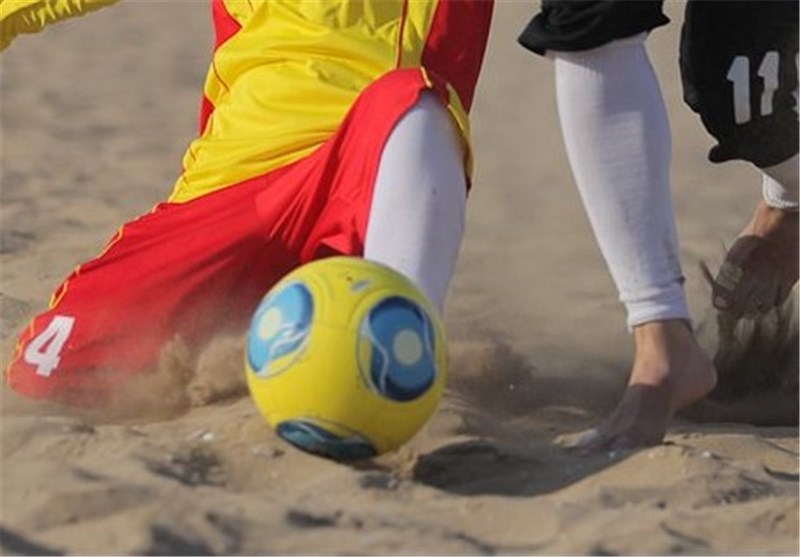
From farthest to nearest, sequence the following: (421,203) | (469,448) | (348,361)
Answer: (421,203), (469,448), (348,361)

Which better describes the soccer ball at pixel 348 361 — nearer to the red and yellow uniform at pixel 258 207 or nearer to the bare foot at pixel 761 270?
the red and yellow uniform at pixel 258 207

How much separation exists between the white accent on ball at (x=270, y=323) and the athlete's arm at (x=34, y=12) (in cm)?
99

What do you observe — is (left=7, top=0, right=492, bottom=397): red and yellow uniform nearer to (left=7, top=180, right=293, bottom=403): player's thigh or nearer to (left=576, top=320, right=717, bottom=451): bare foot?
(left=7, top=180, right=293, bottom=403): player's thigh

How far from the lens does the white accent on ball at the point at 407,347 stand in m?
2.89

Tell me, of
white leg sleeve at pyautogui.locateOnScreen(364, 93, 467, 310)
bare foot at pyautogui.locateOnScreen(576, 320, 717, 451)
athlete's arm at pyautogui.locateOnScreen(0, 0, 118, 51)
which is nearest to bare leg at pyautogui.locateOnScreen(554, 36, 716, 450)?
bare foot at pyautogui.locateOnScreen(576, 320, 717, 451)

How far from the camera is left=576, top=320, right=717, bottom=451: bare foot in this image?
3.15 m

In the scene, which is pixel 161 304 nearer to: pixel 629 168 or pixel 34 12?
pixel 34 12

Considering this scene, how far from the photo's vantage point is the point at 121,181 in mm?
5832

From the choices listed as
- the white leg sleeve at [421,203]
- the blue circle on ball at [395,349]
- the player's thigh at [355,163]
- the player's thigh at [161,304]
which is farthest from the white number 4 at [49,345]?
the blue circle on ball at [395,349]

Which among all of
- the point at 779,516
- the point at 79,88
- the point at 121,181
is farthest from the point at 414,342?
the point at 79,88

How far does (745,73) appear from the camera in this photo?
3.50 meters

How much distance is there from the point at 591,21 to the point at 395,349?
64 centimetres

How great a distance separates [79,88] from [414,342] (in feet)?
15.0

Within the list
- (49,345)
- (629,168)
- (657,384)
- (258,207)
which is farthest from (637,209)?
(49,345)
